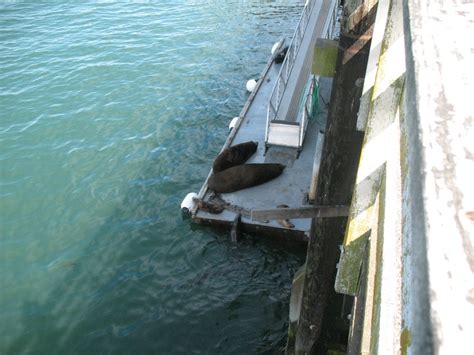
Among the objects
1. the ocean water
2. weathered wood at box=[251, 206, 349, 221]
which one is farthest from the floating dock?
weathered wood at box=[251, 206, 349, 221]

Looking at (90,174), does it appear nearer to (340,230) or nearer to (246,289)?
(246,289)

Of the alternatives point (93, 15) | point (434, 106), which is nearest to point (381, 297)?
point (434, 106)

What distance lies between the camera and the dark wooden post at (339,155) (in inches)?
165

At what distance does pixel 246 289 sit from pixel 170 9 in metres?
16.7

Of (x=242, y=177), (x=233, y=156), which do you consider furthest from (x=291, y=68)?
(x=242, y=177)

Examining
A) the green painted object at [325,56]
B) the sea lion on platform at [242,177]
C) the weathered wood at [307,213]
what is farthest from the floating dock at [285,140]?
the green painted object at [325,56]

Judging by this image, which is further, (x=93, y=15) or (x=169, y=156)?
(x=93, y=15)

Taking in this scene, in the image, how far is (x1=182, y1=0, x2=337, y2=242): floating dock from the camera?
9.23 m

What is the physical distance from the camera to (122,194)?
1102cm

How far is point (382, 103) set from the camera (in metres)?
2.37

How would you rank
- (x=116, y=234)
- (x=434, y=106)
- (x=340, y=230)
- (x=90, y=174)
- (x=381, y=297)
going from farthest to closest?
(x=90, y=174), (x=116, y=234), (x=340, y=230), (x=381, y=297), (x=434, y=106)

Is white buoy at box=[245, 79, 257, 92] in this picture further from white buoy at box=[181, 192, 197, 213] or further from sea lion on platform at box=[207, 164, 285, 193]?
white buoy at box=[181, 192, 197, 213]

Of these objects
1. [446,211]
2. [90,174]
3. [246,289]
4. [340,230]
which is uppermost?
[446,211]

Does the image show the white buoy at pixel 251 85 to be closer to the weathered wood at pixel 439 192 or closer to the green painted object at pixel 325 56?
the green painted object at pixel 325 56
